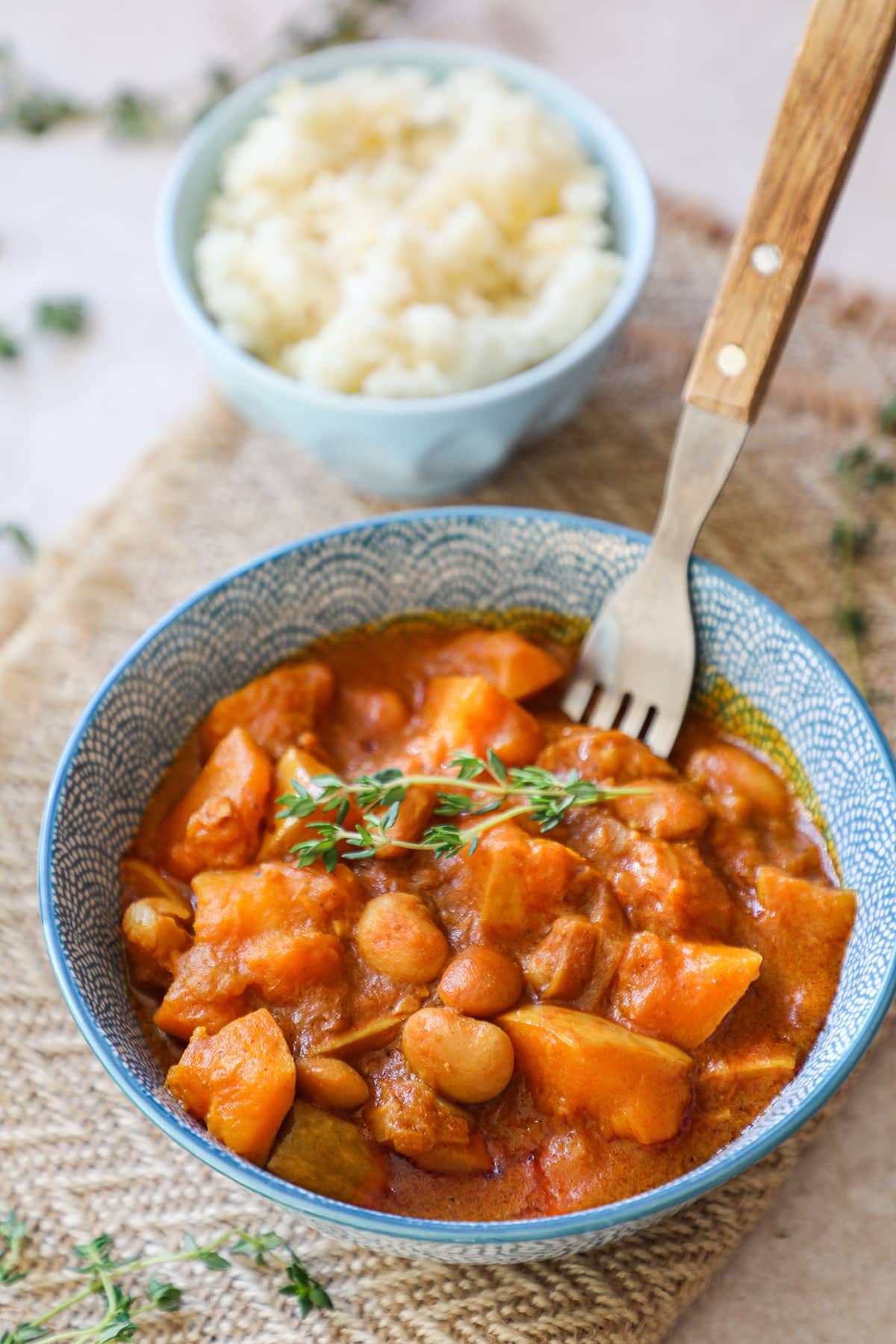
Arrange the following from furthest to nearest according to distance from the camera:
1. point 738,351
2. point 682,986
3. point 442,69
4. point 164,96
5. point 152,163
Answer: point 164,96 < point 152,163 < point 442,69 < point 738,351 < point 682,986

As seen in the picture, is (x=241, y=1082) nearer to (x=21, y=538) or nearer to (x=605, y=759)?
(x=605, y=759)

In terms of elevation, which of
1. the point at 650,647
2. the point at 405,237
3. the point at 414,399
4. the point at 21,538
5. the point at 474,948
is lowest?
the point at 21,538

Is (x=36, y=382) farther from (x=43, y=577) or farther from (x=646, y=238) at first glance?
(x=646, y=238)

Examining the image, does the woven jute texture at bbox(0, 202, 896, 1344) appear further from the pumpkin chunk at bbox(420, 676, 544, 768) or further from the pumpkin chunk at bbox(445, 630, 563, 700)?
the pumpkin chunk at bbox(420, 676, 544, 768)

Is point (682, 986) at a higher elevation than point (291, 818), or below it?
higher


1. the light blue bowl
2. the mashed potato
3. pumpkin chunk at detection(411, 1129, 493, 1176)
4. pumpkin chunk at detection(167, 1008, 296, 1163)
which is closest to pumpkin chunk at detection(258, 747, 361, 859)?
pumpkin chunk at detection(167, 1008, 296, 1163)

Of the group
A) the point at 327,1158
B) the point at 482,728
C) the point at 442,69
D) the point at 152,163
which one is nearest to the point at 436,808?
the point at 482,728

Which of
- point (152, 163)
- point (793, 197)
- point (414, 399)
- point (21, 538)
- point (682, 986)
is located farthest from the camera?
point (152, 163)

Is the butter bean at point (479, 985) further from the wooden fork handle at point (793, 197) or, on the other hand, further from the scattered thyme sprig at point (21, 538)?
the scattered thyme sprig at point (21, 538)
